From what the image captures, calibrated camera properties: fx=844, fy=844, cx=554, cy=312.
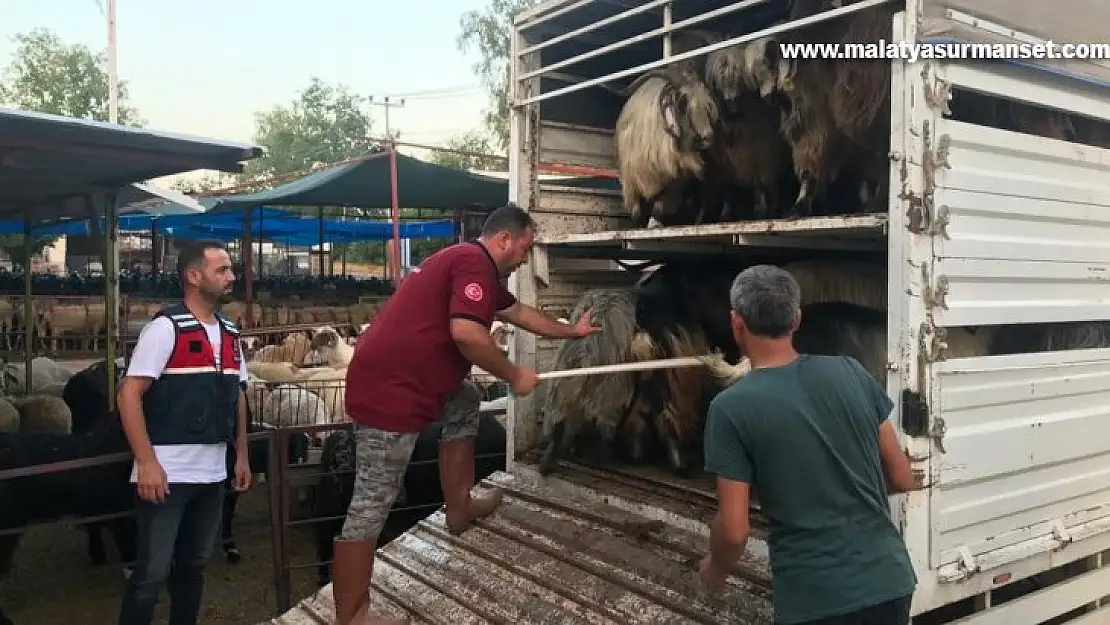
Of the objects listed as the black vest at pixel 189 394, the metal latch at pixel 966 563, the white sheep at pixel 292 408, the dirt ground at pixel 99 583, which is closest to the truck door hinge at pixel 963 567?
the metal latch at pixel 966 563

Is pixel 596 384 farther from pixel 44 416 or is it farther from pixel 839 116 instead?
pixel 44 416

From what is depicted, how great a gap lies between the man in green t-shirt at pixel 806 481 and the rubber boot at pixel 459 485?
84.4 inches

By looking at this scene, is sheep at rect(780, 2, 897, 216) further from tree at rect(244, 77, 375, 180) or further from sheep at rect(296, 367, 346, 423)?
tree at rect(244, 77, 375, 180)

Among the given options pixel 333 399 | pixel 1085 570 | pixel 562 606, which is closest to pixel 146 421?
pixel 562 606

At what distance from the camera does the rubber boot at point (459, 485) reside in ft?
14.9

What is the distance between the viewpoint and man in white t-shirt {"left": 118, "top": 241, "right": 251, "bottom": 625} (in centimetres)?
401

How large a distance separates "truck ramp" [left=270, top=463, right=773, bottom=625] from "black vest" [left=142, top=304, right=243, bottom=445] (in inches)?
41.0

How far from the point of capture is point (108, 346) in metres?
7.91

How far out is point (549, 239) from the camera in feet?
17.1

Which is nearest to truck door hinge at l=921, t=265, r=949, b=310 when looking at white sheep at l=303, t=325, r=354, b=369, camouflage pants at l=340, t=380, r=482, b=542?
camouflage pants at l=340, t=380, r=482, b=542

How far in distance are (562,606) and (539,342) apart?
1.99 m

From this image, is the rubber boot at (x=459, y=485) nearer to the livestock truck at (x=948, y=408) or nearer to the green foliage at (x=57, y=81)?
the livestock truck at (x=948, y=408)

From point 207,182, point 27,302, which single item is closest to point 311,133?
point 207,182

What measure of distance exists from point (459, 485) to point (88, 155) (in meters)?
3.50
